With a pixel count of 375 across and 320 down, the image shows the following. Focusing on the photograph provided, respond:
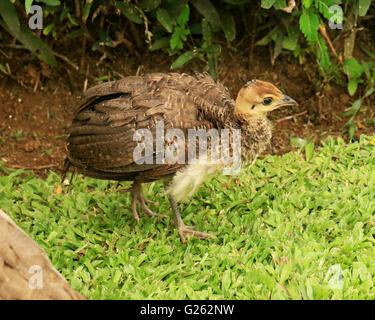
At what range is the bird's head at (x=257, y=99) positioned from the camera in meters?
3.59

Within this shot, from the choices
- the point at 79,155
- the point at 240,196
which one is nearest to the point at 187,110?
the point at 79,155

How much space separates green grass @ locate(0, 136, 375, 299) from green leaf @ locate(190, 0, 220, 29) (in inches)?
54.5

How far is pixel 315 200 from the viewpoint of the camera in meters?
4.21

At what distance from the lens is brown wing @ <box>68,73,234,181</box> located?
3.53 meters

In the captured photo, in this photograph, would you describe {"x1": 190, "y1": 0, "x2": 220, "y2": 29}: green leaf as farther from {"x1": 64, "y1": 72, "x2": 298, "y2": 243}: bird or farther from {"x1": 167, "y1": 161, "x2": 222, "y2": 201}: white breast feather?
{"x1": 167, "y1": 161, "x2": 222, "y2": 201}: white breast feather

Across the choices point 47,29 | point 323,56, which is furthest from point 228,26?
point 47,29

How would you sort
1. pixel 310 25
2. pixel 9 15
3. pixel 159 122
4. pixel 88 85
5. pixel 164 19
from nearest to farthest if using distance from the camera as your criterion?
pixel 159 122, pixel 310 25, pixel 9 15, pixel 164 19, pixel 88 85

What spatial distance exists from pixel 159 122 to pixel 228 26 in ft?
6.53

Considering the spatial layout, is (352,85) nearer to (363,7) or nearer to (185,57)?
(363,7)

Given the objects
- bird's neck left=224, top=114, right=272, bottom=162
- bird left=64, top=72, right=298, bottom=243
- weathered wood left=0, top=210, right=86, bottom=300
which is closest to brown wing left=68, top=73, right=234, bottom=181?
bird left=64, top=72, right=298, bottom=243

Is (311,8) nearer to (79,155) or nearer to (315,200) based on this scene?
(315,200)

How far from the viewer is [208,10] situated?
4910 mm

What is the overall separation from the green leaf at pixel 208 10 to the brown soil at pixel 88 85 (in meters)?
0.62
